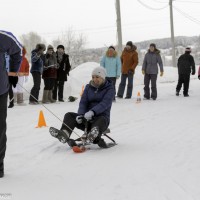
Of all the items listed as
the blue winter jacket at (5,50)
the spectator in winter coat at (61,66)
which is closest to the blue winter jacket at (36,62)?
the spectator in winter coat at (61,66)

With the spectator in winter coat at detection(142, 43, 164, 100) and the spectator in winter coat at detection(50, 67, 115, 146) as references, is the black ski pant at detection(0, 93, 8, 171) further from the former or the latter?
the spectator in winter coat at detection(142, 43, 164, 100)

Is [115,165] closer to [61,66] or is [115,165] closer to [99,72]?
[99,72]

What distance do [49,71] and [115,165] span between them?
7.74m

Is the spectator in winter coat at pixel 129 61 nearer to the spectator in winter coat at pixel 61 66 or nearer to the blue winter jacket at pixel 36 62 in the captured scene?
the spectator in winter coat at pixel 61 66

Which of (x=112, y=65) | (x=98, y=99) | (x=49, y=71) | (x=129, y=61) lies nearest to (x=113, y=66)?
(x=112, y=65)

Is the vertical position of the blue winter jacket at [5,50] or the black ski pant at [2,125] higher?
the blue winter jacket at [5,50]

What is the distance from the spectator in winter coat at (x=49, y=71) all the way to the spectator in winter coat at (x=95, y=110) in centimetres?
595

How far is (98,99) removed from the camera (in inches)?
254

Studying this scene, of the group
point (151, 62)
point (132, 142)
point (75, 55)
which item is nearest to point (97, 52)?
point (75, 55)

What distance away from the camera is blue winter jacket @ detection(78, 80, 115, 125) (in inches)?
249

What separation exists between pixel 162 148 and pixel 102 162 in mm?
1228

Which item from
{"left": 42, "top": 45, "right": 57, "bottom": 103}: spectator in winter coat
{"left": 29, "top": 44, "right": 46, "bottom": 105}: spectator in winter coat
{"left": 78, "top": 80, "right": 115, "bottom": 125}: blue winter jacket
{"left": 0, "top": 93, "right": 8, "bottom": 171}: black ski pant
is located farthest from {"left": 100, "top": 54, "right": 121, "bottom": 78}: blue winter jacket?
{"left": 0, "top": 93, "right": 8, "bottom": 171}: black ski pant

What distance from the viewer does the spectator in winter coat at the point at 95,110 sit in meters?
6.00

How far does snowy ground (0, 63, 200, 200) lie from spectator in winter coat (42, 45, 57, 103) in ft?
11.6
